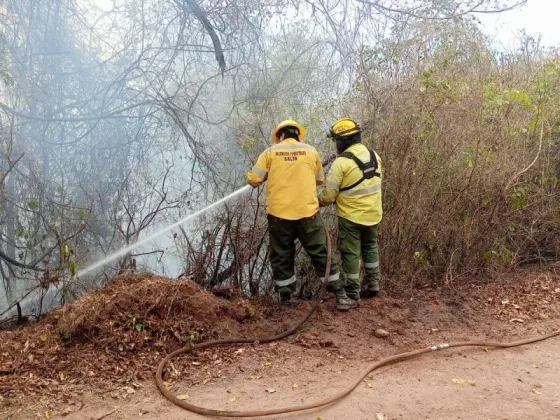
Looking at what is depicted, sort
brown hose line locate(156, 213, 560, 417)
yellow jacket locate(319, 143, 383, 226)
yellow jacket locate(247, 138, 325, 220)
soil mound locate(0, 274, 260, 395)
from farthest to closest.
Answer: yellow jacket locate(319, 143, 383, 226) < yellow jacket locate(247, 138, 325, 220) < soil mound locate(0, 274, 260, 395) < brown hose line locate(156, 213, 560, 417)

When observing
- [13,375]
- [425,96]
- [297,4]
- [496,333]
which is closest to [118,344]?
[13,375]

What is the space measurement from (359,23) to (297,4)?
86 centimetres

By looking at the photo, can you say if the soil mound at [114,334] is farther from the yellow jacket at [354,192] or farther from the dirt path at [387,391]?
the yellow jacket at [354,192]

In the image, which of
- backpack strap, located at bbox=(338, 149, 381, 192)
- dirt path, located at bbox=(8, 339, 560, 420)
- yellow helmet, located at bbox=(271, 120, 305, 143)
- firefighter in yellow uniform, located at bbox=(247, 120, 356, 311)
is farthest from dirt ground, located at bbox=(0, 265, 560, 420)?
yellow helmet, located at bbox=(271, 120, 305, 143)

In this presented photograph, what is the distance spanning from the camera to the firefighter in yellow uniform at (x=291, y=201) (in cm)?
449

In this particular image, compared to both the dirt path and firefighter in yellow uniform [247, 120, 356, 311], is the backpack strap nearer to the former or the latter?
firefighter in yellow uniform [247, 120, 356, 311]

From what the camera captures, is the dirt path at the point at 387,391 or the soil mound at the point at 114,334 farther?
the soil mound at the point at 114,334

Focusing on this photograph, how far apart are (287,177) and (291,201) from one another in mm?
234

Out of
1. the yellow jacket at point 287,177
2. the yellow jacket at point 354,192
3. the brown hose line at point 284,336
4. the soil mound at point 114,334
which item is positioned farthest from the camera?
the yellow jacket at point 354,192

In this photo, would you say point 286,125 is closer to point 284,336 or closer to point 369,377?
point 284,336

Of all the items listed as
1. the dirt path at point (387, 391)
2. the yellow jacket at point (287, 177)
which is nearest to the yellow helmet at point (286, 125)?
the yellow jacket at point (287, 177)

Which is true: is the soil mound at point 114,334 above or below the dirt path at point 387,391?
above

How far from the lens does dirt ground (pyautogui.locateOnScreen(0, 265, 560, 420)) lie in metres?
3.03

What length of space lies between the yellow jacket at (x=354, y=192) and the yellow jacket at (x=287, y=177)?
0.27 m
